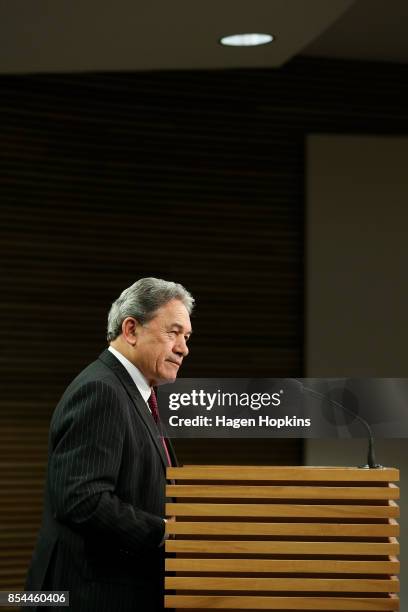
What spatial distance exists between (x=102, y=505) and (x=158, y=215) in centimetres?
360

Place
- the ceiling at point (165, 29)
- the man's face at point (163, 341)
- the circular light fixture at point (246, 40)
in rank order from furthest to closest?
the circular light fixture at point (246, 40) → the ceiling at point (165, 29) → the man's face at point (163, 341)

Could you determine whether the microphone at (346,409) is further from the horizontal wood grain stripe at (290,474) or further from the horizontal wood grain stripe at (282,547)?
the horizontal wood grain stripe at (282,547)

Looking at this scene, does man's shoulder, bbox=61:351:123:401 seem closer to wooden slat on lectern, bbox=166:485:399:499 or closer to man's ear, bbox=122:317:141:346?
man's ear, bbox=122:317:141:346

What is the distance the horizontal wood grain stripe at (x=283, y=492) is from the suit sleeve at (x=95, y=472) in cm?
22

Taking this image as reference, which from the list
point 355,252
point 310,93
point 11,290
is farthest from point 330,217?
point 11,290

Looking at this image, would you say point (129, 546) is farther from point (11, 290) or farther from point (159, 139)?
point (159, 139)

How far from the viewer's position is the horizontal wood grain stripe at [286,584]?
1984 millimetres

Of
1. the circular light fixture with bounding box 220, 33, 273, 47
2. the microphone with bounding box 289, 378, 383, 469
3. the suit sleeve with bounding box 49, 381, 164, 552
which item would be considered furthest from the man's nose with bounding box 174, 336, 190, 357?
the circular light fixture with bounding box 220, 33, 273, 47

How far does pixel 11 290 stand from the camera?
17.8ft

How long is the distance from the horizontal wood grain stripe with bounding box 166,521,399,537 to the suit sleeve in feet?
0.66

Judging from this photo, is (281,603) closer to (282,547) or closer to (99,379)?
(282,547)

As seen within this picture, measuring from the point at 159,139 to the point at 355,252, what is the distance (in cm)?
135

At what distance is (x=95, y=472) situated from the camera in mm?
2252

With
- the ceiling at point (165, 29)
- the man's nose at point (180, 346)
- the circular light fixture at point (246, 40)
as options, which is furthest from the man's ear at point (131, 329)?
the circular light fixture at point (246, 40)
